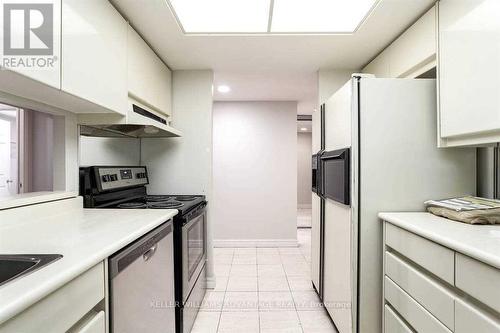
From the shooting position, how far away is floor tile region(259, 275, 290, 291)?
262cm

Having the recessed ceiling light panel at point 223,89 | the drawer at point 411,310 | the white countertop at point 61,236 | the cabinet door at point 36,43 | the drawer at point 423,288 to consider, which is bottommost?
the drawer at point 411,310

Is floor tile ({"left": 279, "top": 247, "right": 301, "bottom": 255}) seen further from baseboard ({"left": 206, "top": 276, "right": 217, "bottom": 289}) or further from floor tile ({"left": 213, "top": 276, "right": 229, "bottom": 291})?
baseboard ({"left": 206, "top": 276, "right": 217, "bottom": 289})

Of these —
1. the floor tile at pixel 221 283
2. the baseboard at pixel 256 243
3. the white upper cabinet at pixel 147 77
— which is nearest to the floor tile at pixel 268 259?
the baseboard at pixel 256 243

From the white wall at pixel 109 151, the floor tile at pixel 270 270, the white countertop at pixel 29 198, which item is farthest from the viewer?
the floor tile at pixel 270 270

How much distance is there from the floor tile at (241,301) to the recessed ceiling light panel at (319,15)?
2.19 metres

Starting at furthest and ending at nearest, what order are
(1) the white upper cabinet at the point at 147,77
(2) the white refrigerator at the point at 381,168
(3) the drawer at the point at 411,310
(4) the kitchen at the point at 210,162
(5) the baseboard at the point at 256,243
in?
(5) the baseboard at the point at 256,243 → (1) the white upper cabinet at the point at 147,77 → (2) the white refrigerator at the point at 381,168 → (3) the drawer at the point at 411,310 → (4) the kitchen at the point at 210,162

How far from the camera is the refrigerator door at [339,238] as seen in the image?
1643 millimetres

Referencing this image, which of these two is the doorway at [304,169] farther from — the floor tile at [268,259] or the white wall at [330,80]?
the white wall at [330,80]

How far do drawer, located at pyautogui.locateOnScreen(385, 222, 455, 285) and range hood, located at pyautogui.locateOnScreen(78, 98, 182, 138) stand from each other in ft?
5.41

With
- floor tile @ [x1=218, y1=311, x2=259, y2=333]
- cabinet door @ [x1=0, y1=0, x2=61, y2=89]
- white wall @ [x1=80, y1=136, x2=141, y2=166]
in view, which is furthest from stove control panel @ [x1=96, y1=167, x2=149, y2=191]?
floor tile @ [x1=218, y1=311, x2=259, y2=333]

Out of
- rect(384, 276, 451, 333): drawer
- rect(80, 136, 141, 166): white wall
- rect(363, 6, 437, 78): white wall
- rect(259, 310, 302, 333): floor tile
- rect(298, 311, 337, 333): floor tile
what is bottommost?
rect(259, 310, 302, 333): floor tile

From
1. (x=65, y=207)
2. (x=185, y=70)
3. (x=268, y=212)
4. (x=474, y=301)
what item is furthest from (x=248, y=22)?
(x=268, y=212)

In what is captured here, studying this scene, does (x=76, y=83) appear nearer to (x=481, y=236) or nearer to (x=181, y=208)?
(x=181, y=208)

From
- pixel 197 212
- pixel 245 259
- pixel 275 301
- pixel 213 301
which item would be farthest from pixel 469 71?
pixel 245 259
